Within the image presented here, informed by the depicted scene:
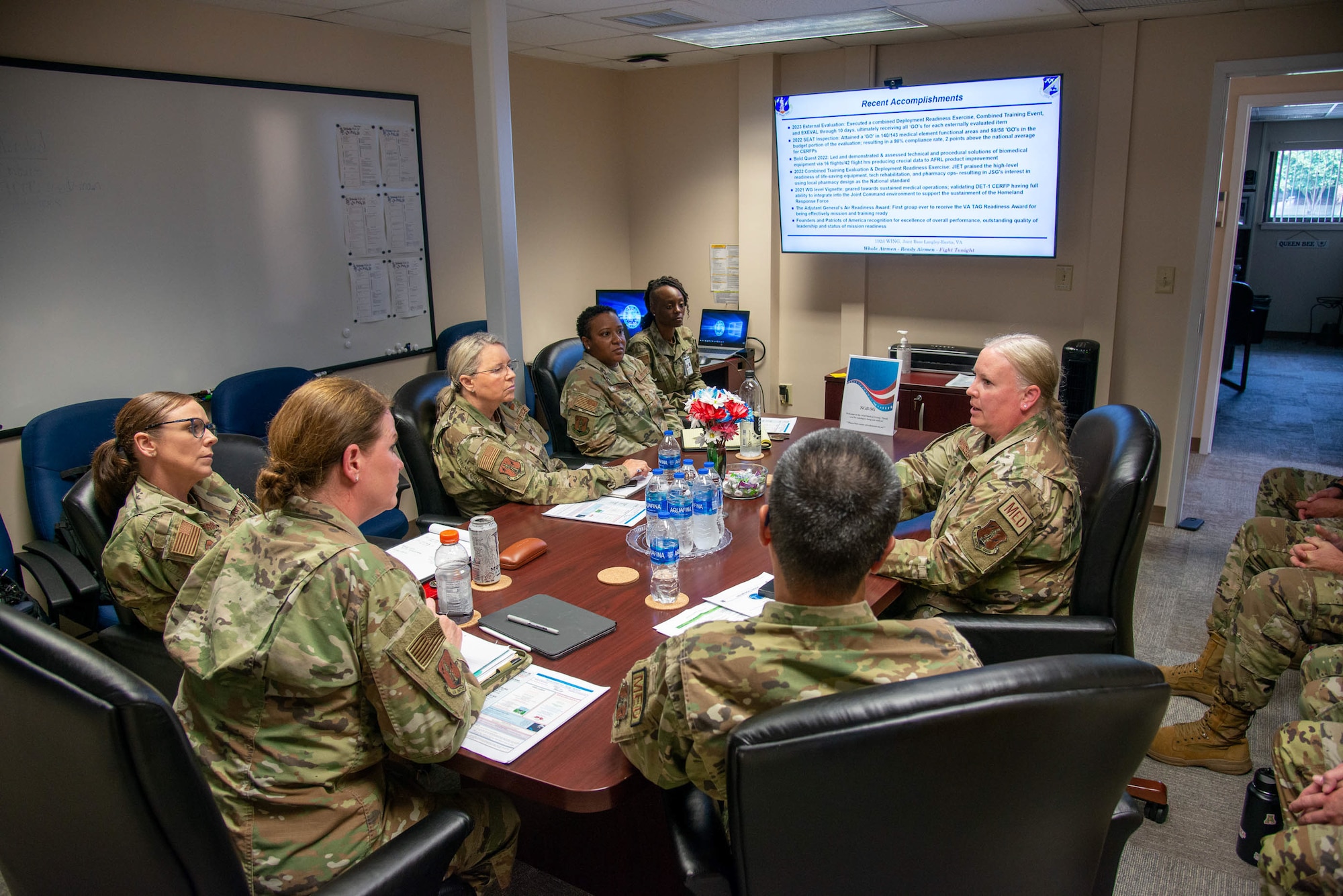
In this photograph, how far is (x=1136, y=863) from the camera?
230 cm

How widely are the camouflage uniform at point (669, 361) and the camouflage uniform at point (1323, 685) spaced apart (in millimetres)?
2715

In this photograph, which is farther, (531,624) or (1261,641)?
(1261,641)

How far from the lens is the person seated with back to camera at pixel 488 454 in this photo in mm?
2801

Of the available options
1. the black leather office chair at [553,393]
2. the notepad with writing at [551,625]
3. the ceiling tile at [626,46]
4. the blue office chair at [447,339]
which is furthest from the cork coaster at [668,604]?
the ceiling tile at [626,46]

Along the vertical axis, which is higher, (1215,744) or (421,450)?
(421,450)

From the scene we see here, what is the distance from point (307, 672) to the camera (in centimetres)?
141

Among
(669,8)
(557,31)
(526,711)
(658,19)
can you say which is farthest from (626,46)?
(526,711)

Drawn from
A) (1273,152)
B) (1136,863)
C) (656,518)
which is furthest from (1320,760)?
(1273,152)

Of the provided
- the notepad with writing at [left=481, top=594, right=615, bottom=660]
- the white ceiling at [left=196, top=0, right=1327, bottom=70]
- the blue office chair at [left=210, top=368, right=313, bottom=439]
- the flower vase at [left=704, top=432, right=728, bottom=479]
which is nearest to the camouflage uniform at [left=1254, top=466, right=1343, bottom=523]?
the flower vase at [left=704, top=432, right=728, bottom=479]

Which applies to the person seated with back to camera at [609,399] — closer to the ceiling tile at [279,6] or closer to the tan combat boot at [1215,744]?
the ceiling tile at [279,6]

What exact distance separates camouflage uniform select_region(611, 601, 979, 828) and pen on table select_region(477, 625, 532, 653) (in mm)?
545

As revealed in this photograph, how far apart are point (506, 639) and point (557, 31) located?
327cm

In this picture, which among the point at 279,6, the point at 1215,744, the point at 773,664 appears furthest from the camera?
the point at 279,6

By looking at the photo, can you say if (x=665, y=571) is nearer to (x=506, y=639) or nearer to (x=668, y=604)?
(x=668, y=604)
